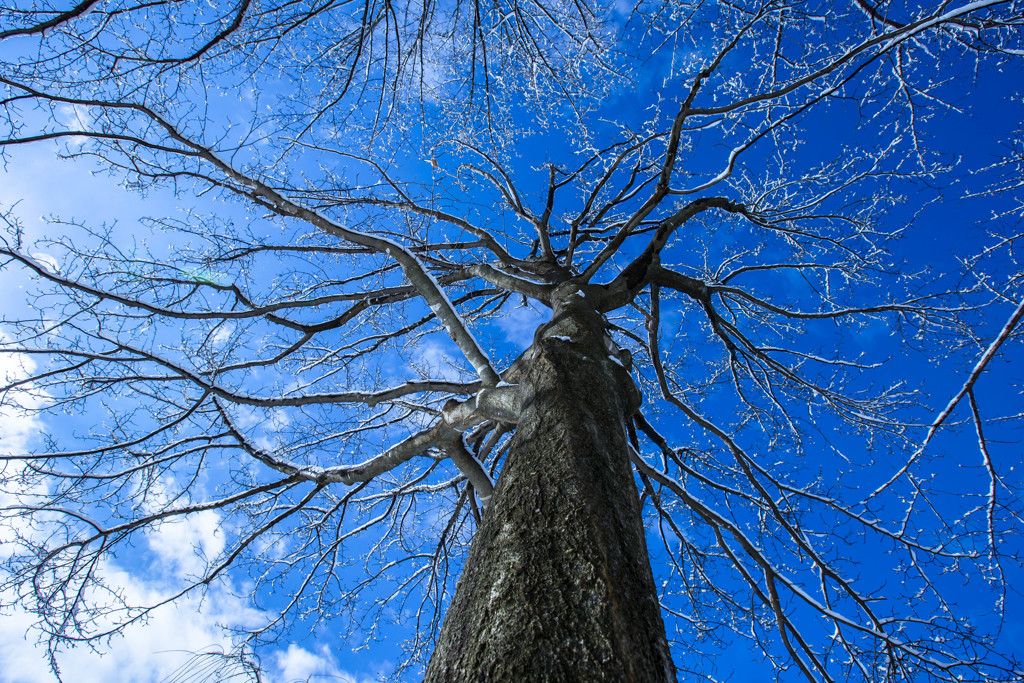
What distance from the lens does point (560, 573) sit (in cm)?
128

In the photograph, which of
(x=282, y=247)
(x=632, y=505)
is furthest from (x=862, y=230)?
(x=282, y=247)

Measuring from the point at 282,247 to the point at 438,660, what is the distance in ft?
11.3

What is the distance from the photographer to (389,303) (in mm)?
4301

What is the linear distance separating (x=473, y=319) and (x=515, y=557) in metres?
4.36

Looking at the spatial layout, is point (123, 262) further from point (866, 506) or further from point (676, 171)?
point (866, 506)

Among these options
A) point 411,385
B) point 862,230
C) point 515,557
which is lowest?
point 515,557

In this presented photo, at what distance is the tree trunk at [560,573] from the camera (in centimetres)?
108

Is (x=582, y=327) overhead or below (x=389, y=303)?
below

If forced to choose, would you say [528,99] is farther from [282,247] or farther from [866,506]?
[866,506]

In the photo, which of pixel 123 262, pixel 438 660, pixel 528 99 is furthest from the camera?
pixel 528 99

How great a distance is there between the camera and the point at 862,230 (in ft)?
Answer: 13.2

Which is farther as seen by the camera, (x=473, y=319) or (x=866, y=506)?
(x=473, y=319)

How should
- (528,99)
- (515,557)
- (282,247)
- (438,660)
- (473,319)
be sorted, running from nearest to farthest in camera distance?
(438,660) → (515,557) → (282,247) → (528,99) → (473,319)

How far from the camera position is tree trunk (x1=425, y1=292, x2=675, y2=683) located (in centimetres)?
108
